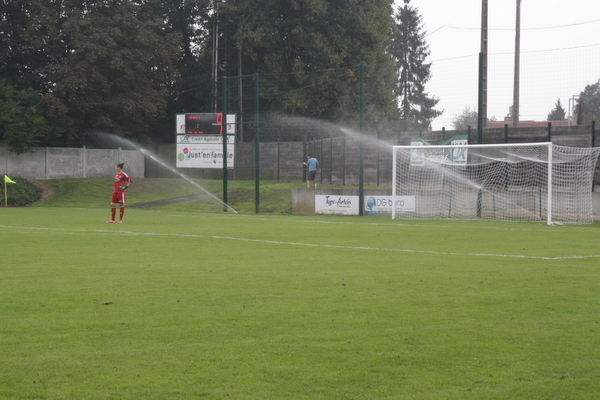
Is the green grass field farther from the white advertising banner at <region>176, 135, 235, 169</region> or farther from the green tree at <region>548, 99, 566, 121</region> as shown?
the white advertising banner at <region>176, 135, 235, 169</region>

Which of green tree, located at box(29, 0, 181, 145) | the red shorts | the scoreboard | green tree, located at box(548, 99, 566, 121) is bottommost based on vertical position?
the red shorts

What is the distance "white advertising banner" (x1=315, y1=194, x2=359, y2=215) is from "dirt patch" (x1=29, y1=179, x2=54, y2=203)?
1940 centimetres

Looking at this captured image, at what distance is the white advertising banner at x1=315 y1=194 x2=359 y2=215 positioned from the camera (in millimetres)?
26438

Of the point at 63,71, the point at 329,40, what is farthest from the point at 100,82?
the point at 329,40

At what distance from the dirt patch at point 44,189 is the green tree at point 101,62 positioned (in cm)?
555

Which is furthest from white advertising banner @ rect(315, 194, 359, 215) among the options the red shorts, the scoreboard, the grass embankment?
the red shorts

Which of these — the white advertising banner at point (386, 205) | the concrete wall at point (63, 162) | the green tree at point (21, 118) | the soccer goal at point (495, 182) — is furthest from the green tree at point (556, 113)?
the concrete wall at point (63, 162)

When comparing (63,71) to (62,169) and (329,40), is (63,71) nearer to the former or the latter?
(62,169)

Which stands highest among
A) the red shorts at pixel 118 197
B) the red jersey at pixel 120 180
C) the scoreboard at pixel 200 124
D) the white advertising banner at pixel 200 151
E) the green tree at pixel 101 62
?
the green tree at pixel 101 62

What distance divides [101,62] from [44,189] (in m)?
11.0

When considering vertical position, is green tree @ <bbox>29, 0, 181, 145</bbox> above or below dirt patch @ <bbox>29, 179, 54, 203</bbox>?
above

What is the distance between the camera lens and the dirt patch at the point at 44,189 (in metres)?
39.4

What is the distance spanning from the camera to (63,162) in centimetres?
4650

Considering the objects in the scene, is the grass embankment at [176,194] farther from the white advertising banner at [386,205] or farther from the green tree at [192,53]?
the green tree at [192,53]
